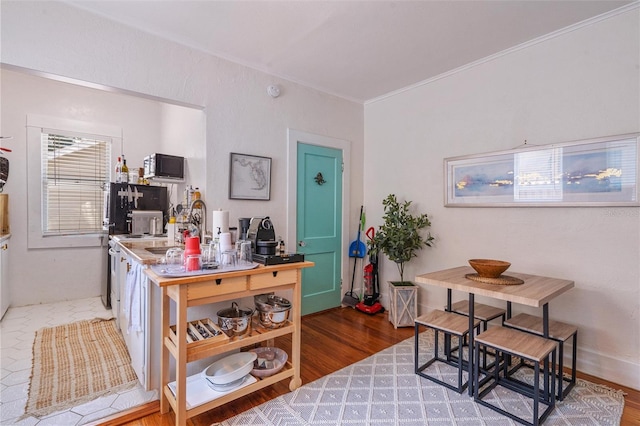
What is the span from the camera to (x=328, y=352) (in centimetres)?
266

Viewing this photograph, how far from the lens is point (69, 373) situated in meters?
2.30

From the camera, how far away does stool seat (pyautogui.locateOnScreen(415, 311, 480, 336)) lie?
2.12 m

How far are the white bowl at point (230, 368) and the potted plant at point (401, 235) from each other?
5.88 feet

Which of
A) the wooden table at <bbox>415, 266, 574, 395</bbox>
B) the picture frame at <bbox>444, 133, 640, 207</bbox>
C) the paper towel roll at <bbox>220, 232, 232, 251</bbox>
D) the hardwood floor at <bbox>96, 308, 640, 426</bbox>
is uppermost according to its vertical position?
the picture frame at <bbox>444, 133, 640, 207</bbox>

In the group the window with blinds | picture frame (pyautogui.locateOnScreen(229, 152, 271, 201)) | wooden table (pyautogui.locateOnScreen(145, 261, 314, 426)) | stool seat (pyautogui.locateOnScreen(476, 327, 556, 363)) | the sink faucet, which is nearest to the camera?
wooden table (pyautogui.locateOnScreen(145, 261, 314, 426))

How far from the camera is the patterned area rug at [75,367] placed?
2004mm

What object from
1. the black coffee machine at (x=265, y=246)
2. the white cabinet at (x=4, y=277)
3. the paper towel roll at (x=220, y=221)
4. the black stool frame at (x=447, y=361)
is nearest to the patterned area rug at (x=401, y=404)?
the black stool frame at (x=447, y=361)

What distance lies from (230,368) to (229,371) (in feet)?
0.14

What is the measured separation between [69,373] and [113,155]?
3.02 m

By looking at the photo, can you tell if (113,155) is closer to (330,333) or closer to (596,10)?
(330,333)

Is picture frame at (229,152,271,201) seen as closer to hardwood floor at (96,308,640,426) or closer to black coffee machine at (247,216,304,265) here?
black coffee machine at (247,216,304,265)

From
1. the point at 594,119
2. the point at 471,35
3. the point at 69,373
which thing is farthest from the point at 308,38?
the point at 69,373

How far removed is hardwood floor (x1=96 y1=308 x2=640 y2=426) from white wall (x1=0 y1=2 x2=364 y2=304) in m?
0.72

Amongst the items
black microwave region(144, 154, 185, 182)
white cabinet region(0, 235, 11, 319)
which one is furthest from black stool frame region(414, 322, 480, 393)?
white cabinet region(0, 235, 11, 319)
